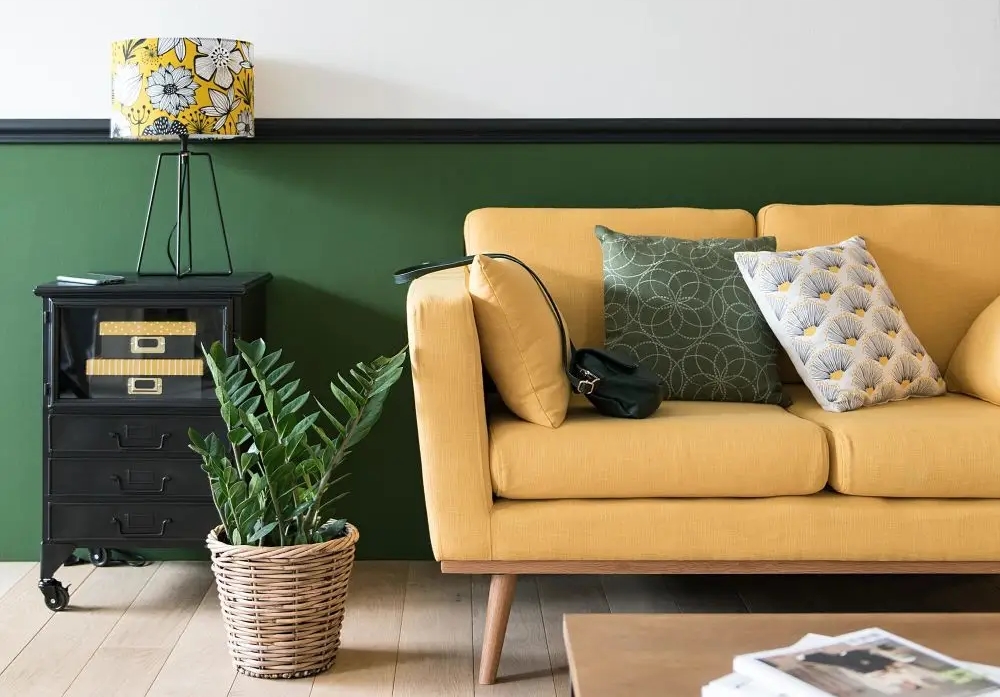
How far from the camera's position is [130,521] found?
2.56 m

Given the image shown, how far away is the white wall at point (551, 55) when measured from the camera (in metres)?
2.88

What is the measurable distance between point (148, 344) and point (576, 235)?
103 centimetres

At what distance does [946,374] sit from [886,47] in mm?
894

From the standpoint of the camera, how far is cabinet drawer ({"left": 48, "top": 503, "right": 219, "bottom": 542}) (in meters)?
2.56

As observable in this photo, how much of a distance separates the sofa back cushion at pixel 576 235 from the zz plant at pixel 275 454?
54 centimetres

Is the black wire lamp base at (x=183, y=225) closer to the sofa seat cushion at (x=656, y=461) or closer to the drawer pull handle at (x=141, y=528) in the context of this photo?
the drawer pull handle at (x=141, y=528)

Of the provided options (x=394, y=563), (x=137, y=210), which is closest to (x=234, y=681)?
(x=394, y=563)

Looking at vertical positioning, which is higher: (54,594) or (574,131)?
(574,131)

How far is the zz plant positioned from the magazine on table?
1116 millimetres

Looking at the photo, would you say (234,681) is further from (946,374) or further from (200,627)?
(946,374)

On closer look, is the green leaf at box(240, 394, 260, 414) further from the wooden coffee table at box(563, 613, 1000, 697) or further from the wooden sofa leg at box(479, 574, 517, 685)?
the wooden coffee table at box(563, 613, 1000, 697)

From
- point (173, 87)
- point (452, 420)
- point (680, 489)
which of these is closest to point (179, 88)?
point (173, 87)

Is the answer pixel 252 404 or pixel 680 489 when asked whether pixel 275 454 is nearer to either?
pixel 252 404

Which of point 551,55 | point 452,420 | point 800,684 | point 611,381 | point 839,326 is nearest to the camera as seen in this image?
point 800,684
